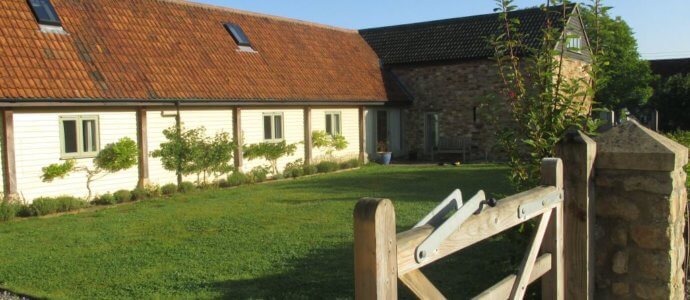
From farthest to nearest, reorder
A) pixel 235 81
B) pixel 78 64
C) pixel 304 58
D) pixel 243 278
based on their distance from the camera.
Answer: pixel 304 58
pixel 235 81
pixel 78 64
pixel 243 278

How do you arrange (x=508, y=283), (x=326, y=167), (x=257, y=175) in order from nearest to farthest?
(x=508, y=283) → (x=257, y=175) → (x=326, y=167)

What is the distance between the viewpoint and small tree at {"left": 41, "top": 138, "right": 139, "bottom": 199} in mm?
13609

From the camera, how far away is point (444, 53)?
79.9 feet

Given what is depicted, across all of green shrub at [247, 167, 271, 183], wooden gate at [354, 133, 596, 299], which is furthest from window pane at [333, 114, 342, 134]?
wooden gate at [354, 133, 596, 299]

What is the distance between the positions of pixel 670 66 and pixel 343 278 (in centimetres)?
4819

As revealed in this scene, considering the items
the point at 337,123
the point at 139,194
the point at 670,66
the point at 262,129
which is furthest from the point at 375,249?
the point at 670,66

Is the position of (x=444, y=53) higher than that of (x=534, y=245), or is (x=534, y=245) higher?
(x=444, y=53)

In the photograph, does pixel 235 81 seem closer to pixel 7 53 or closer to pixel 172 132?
pixel 172 132

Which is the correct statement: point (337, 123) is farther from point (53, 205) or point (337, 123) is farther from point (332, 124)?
point (53, 205)

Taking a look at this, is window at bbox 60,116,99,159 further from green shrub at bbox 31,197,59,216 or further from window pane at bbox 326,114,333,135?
window pane at bbox 326,114,333,135

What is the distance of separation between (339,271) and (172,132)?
988cm

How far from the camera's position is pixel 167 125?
1562cm

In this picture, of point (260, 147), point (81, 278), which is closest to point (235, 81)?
point (260, 147)

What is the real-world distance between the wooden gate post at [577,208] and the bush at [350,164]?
17.1 meters
